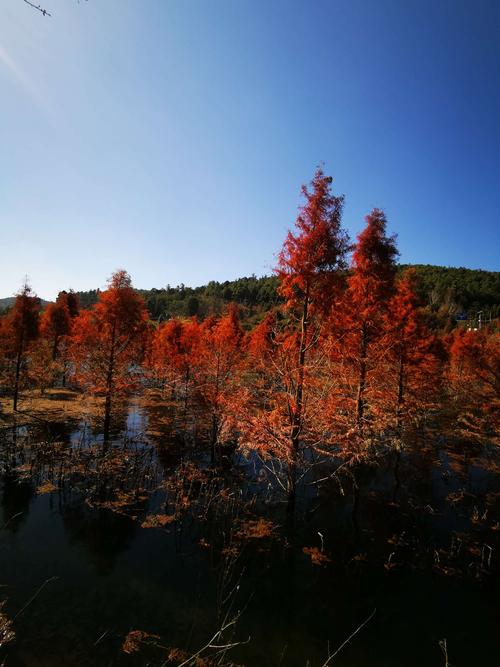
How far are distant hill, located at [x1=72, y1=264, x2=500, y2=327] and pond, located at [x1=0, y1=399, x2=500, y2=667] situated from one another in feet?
308

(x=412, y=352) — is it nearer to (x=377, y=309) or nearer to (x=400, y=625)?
Result: (x=377, y=309)

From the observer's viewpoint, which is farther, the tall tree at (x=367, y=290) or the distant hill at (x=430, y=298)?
the distant hill at (x=430, y=298)

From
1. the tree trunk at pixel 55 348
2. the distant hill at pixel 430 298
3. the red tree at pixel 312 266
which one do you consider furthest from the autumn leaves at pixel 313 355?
the distant hill at pixel 430 298

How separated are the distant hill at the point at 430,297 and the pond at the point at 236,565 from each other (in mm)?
93918

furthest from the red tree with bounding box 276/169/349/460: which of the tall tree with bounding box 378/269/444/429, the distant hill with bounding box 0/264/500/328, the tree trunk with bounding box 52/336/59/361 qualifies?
the distant hill with bounding box 0/264/500/328

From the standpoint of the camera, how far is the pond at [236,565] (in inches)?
311

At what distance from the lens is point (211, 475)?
56.7 feet

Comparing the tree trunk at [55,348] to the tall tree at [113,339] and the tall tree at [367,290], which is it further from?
the tall tree at [367,290]

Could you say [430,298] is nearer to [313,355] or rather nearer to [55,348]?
[55,348]

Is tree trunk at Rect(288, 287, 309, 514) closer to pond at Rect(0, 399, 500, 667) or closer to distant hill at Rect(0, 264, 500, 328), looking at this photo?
pond at Rect(0, 399, 500, 667)

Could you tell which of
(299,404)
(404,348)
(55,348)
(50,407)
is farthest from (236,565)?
(55,348)

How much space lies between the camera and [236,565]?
418 inches

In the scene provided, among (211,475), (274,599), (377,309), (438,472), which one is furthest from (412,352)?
(274,599)

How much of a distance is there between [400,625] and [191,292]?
638 feet
